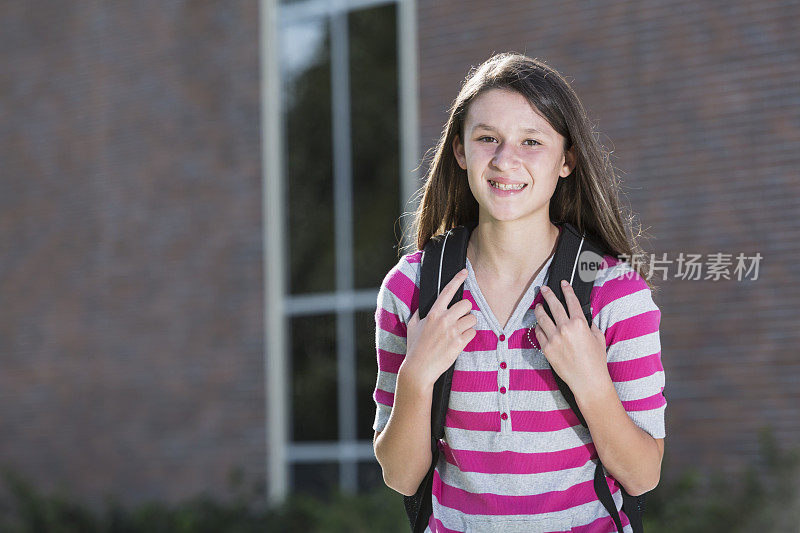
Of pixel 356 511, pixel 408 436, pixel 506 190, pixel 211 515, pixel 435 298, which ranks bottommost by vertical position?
pixel 211 515

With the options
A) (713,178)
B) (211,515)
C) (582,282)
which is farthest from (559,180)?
(211,515)

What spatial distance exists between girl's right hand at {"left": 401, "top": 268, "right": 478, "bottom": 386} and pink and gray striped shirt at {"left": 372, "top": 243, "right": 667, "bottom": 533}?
0.09 metres

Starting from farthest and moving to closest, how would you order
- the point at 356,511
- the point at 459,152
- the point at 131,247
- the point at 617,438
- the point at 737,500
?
the point at 131,247
the point at 356,511
the point at 737,500
the point at 459,152
the point at 617,438

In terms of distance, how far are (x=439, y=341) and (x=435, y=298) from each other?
165 mm

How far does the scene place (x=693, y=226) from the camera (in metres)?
7.76

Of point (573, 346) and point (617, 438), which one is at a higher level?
point (573, 346)

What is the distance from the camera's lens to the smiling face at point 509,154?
224cm

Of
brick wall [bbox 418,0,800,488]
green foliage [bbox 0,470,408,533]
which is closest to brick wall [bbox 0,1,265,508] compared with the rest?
green foliage [bbox 0,470,408,533]

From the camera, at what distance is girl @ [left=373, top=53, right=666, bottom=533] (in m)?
2.14

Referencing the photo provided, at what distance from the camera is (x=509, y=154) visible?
2225 millimetres

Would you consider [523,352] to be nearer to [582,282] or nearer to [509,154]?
[582,282]

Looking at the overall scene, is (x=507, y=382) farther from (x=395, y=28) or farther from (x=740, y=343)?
(x=395, y=28)

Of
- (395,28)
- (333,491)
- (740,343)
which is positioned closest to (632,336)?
(740,343)

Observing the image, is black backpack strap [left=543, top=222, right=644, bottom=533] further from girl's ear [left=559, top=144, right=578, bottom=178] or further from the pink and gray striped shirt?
girl's ear [left=559, top=144, right=578, bottom=178]
